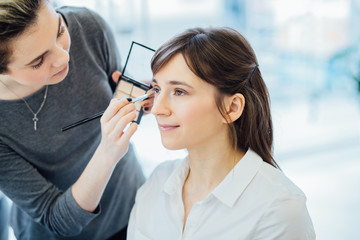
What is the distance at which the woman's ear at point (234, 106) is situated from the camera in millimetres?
1045

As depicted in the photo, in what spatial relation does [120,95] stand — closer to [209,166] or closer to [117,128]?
[117,128]

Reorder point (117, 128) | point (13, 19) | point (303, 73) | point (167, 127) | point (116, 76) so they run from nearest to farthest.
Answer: point (13, 19) < point (117, 128) < point (167, 127) < point (116, 76) < point (303, 73)

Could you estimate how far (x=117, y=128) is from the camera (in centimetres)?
95

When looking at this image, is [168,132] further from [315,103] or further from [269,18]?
[315,103]

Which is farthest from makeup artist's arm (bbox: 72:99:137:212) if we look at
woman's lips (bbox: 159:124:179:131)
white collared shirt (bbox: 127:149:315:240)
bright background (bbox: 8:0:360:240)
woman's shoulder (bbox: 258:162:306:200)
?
bright background (bbox: 8:0:360:240)

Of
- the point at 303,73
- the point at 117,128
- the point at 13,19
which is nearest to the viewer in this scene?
the point at 13,19

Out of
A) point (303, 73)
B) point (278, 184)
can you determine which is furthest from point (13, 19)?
point (303, 73)

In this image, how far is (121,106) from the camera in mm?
981

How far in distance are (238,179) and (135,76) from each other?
0.51m

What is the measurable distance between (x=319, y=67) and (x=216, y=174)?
10.4 ft

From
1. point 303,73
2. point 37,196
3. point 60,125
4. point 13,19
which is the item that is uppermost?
point 303,73

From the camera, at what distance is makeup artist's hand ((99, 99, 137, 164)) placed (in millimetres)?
955

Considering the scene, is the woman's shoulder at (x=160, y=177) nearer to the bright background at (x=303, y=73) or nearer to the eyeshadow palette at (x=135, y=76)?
the eyeshadow palette at (x=135, y=76)

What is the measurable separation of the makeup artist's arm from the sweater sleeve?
4cm
